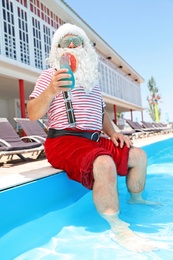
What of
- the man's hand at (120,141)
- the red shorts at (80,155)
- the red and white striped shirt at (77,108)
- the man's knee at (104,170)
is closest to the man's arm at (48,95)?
the red and white striped shirt at (77,108)

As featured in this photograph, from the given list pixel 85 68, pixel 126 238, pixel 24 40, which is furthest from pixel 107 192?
pixel 24 40

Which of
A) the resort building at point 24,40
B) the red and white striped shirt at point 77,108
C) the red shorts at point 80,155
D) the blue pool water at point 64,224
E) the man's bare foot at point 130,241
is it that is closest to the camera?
the man's bare foot at point 130,241

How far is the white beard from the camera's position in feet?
7.66

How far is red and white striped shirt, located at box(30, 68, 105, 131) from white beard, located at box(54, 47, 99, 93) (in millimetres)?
63

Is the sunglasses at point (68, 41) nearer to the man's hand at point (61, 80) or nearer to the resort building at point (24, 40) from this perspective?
the man's hand at point (61, 80)

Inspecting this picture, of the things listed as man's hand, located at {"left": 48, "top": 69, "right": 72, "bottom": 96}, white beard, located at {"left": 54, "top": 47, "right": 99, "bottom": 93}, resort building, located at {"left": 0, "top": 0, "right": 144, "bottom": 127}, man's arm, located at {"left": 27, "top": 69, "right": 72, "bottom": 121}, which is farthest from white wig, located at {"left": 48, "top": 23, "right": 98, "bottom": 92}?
resort building, located at {"left": 0, "top": 0, "right": 144, "bottom": 127}

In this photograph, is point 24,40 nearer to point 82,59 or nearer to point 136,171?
point 82,59

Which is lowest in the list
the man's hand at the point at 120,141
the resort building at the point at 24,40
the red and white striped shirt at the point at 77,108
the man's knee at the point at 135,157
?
the man's knee at the point at 135,157

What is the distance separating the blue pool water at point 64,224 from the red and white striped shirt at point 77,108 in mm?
459

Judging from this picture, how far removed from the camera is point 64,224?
240 cm

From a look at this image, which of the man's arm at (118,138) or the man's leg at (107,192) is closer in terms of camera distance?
the man's leg at (107,192)

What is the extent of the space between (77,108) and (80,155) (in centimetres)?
48

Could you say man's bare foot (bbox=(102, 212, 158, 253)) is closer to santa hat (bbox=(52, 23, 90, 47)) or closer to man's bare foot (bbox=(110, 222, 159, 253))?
man's bare foot (bbox=(110, 222, 159, 253))

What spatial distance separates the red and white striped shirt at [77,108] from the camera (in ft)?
7.64
